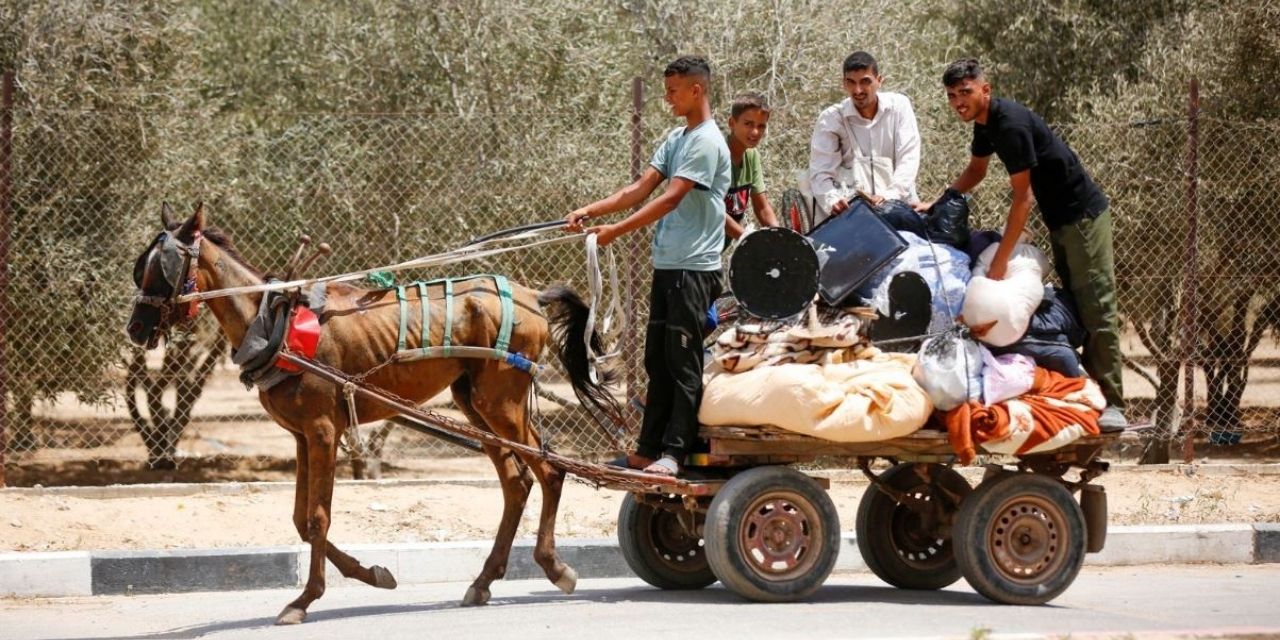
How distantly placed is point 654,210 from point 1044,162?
1.84 m

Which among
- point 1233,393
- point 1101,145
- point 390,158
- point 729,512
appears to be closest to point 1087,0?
point 1101,145

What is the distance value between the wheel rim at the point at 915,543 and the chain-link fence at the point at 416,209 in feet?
11.3

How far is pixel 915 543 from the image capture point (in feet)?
25.7

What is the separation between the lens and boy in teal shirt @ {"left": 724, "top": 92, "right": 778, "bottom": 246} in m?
7.39

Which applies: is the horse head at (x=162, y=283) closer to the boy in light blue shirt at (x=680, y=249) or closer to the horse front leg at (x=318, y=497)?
the horse front leg at (x=318, y=497)

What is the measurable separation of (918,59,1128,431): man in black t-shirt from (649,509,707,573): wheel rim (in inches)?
79.5

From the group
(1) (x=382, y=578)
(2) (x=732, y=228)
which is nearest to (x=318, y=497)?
(1) (x=382, y=578)

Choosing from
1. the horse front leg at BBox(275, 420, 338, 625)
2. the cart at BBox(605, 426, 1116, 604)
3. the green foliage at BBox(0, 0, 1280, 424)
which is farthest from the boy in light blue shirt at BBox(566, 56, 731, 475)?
the green foliage at BBox(0, 0, 1280, 424)

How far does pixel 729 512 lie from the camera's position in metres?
6.86

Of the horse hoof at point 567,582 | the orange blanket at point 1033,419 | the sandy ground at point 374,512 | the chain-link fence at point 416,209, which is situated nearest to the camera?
the orange blanket at point 1033,419

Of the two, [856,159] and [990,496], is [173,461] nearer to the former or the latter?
[856,159]

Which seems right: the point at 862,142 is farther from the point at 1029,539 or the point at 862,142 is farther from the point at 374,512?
the point at 374,512

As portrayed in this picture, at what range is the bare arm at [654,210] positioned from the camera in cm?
699

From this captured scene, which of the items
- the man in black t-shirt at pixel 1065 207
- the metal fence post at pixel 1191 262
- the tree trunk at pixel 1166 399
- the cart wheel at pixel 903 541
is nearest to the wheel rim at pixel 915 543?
the cart wheel at pixel 903 541
